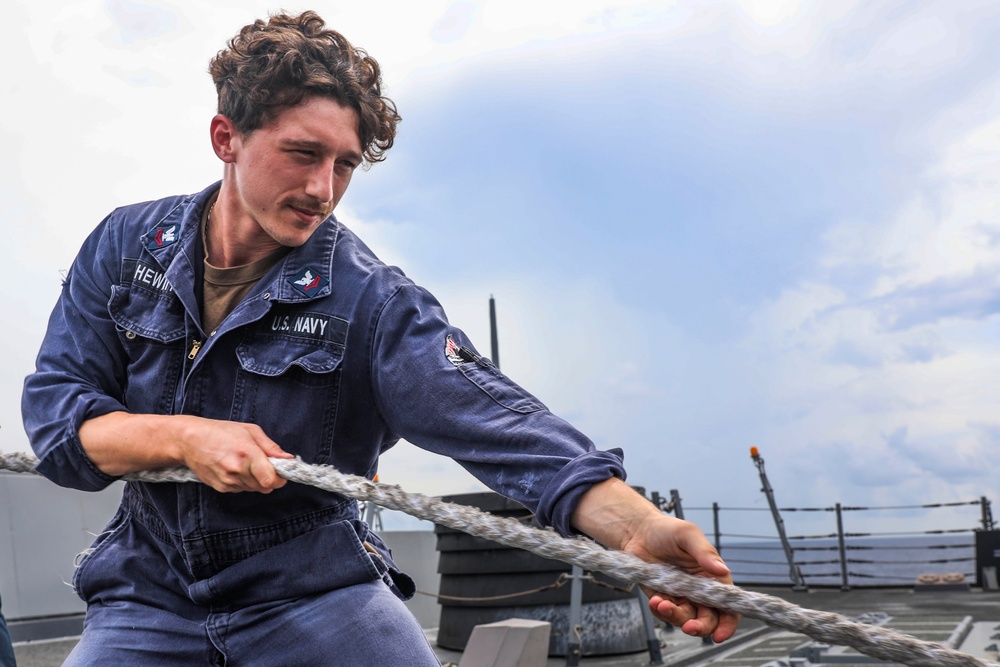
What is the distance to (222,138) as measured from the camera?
5.60 ft

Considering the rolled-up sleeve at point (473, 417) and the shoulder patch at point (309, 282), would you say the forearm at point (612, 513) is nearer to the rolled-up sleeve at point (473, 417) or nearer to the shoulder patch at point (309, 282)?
the rolled-up sleeve at point (473, 417)

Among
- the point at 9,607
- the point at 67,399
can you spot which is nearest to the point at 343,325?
the point at 67,399

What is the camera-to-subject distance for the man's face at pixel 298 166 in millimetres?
1562

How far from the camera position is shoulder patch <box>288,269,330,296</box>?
1.65 metres

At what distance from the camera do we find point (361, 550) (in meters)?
1.62

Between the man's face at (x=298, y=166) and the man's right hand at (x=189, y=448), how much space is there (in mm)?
365

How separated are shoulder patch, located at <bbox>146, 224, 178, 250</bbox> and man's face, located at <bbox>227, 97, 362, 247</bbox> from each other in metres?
0.24

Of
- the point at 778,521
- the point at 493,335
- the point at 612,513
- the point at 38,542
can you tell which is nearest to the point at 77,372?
the point at 612,513

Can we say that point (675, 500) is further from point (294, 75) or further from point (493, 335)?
point (493, 335)

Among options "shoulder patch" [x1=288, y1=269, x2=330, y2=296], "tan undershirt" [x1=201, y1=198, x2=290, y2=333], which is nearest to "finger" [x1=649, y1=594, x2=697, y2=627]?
"shoulder patch" [x1=288, y1=269, x2=330, y2=296]

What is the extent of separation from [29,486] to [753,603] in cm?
511

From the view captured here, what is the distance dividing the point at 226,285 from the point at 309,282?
22 cm

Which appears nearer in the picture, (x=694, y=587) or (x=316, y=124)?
(x=694, y=587)

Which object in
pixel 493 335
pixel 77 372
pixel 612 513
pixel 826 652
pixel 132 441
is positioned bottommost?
pixel 826 652
